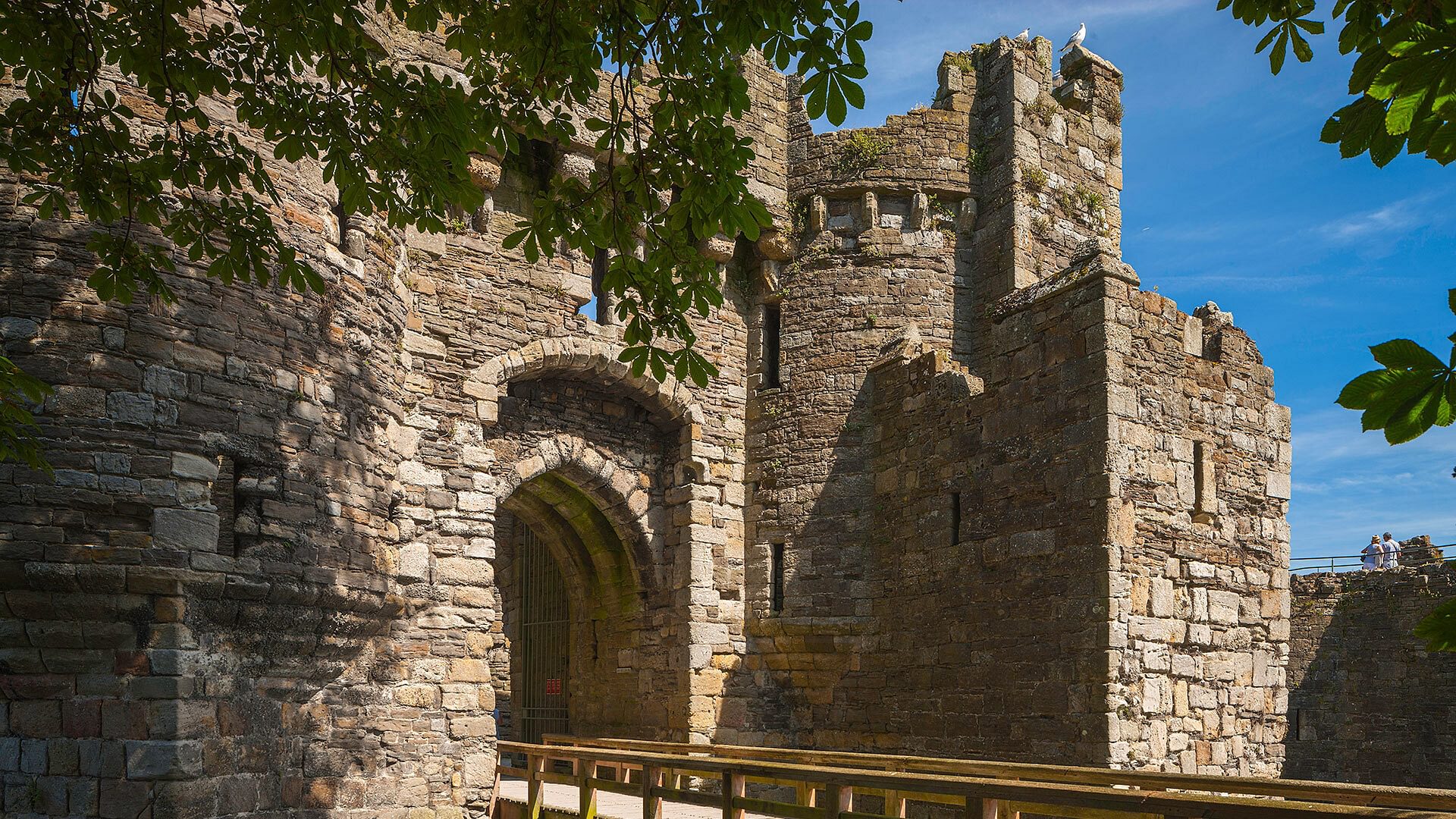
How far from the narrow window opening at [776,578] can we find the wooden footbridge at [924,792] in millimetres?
1850

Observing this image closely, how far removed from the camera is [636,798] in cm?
1066

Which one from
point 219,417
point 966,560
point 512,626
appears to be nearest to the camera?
point 219,417

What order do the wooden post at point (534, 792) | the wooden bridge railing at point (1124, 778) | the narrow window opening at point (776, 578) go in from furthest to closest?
1. the narrow window opening at point (776, 578)
2. the wooden post at point (534, 792)
3. the wooden bridge railing at point (1124, 778)

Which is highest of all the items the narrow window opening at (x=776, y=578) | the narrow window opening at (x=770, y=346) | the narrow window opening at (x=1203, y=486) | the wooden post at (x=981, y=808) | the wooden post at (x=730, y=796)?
the narrow window opening at (x=770, y=346)

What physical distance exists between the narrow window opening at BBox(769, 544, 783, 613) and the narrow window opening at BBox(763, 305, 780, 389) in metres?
1.79

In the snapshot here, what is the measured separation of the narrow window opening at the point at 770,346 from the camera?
1255 cm

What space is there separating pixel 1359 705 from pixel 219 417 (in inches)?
572

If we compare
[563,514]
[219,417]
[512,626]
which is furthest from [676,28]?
[512,626]

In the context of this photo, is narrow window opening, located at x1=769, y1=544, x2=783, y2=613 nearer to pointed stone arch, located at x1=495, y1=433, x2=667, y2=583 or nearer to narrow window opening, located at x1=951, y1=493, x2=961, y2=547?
pointed stone arch, located at x1=495, y1=433, x2=667, y2=583

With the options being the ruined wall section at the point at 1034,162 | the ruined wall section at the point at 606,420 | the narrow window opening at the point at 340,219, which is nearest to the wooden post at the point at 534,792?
the ruined wall section at the point at 606,420

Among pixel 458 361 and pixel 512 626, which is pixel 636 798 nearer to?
pixel 458 361

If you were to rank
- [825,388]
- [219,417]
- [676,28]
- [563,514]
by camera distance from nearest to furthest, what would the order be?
[676,28], [219,417], [825,388], [563,514]

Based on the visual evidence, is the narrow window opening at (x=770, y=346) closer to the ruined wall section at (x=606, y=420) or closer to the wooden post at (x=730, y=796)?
the ruined wall section at (x=606, y=420)

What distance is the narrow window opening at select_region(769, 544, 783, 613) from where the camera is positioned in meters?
11.9
